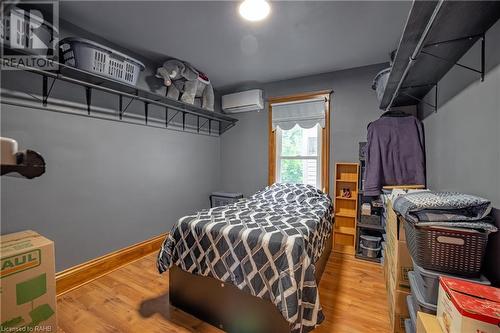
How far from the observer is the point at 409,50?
1.45 m

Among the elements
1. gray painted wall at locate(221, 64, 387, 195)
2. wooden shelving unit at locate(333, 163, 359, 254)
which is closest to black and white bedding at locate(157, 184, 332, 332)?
wooden shelving unit at locate(333, 163, 359, 254)

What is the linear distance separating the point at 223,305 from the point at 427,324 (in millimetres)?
1199

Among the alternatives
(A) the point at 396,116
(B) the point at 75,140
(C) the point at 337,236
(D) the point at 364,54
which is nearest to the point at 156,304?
(B) the point at 75,140

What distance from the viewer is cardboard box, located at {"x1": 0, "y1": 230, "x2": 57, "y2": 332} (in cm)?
142

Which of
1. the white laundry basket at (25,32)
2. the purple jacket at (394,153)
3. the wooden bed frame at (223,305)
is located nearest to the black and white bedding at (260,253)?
the wooden bed frame at (223,305)

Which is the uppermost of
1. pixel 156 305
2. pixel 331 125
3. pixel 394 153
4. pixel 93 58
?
pixel 93 58

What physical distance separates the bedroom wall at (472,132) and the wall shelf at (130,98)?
2667mm

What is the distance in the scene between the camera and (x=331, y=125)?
3.27 m

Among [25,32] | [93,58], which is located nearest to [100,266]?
[93,58]

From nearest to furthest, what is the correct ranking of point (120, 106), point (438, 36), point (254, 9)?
point (438, 36), point (254, 9), point (120, 106)

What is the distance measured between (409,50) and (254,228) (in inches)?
62.3

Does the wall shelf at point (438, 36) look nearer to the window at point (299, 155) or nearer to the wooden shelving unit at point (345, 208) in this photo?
the wooden shelving unit at point (345, 208)

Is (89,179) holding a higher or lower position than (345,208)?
higher

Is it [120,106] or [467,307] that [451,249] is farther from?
[120,106]
